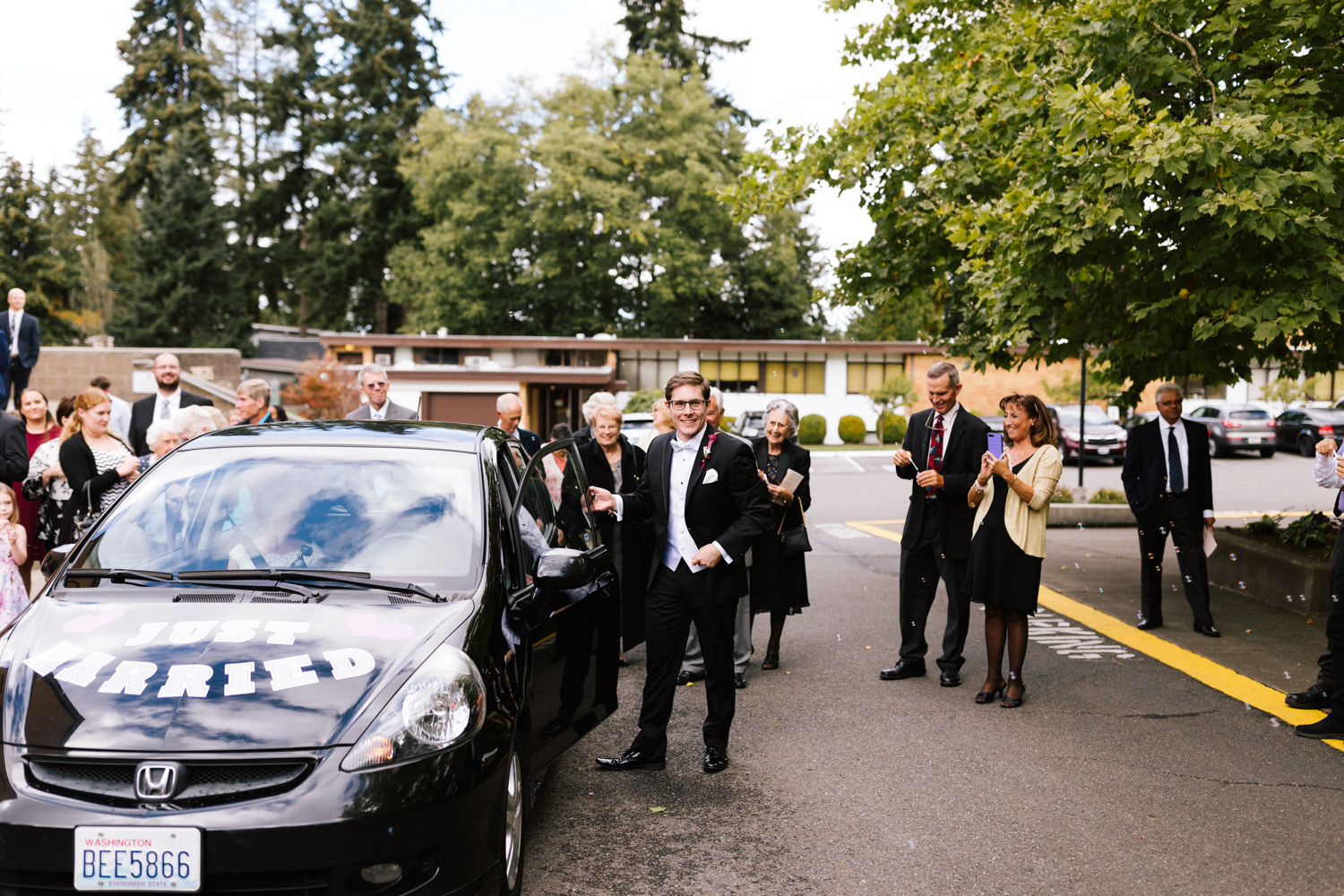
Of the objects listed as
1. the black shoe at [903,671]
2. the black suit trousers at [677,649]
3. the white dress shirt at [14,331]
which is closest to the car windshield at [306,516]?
the black suit trousers at [677,649]

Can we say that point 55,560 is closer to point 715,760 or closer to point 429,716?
point 429,716

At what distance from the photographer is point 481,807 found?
10.2ft

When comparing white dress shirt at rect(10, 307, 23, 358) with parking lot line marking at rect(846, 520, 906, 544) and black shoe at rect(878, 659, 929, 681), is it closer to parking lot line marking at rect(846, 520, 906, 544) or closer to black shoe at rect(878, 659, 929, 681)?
black shoe at rect(878, 659, 929, 681)

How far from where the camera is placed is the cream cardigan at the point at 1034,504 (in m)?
5.99

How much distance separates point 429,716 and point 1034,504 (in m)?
4.08

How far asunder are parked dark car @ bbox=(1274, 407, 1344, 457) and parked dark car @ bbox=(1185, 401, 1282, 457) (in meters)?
0.73

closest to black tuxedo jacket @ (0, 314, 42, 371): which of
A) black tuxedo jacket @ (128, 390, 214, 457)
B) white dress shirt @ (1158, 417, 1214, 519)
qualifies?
black tuxedo jacket @ (128, 390, 214, 457)

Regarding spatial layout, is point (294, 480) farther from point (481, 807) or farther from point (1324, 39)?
point (1324, 39)

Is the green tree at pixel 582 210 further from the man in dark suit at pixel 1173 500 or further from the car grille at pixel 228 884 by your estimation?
the car grille at pixel 228 884

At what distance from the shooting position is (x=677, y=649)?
16.6ft

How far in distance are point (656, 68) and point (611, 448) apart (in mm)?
39690

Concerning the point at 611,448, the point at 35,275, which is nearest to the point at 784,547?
the point at 611,448

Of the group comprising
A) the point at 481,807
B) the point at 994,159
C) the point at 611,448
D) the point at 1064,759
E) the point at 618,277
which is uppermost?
the point at 618,277

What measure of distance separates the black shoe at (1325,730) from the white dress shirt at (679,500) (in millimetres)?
3275
